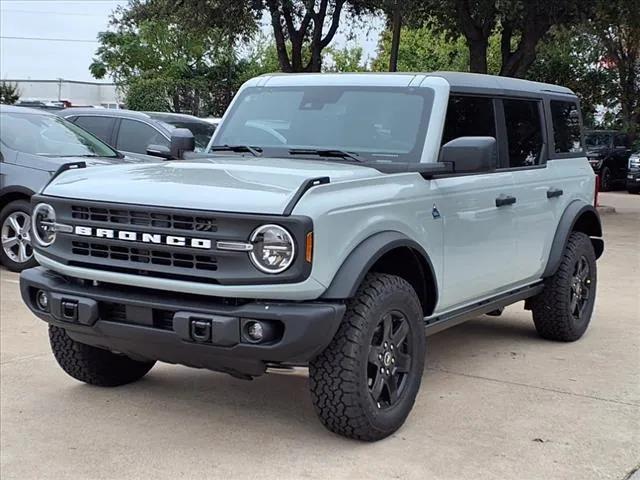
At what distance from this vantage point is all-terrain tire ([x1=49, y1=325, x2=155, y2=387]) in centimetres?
496

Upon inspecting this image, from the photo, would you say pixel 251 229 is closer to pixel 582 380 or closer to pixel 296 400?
pixel 296 400

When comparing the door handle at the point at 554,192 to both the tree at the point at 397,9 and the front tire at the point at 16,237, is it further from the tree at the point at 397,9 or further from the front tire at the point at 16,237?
the tree at the point at 397,9

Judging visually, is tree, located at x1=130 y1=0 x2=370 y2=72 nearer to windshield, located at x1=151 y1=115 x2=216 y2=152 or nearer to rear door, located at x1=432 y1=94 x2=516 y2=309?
windshield, located at x1=151 y1=115 x2=216 y2=152

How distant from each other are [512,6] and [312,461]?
12.4 metres

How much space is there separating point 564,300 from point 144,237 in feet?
11.4

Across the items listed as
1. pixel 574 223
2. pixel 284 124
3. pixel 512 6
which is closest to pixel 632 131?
pixel 512 6

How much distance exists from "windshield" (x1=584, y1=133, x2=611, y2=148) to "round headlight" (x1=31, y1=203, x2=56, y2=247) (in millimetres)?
21934

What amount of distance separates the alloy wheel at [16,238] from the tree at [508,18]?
9435 mm

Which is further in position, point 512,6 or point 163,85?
point 163,85

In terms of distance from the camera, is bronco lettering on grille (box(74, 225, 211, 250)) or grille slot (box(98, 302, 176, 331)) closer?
bronco lettering on grille (box(74, 225, 211, 250))

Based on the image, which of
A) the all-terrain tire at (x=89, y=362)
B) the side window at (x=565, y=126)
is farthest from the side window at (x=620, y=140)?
the all-terrain tire at (x=89, y=362)

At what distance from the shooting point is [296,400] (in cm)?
504

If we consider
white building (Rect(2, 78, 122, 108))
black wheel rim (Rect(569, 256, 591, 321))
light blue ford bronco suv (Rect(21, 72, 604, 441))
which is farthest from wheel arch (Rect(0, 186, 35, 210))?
white building (Rect(2, 78, 122, 108))

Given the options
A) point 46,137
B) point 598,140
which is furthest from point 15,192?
point 598,140
